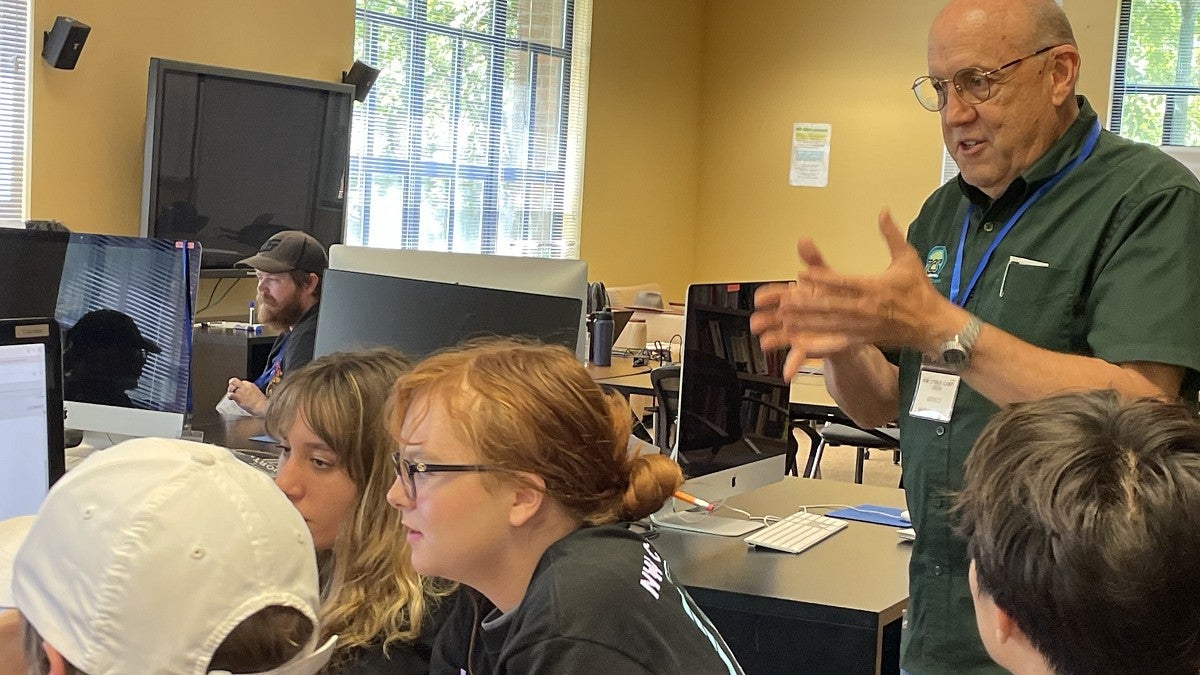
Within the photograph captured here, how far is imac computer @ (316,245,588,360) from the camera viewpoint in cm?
231

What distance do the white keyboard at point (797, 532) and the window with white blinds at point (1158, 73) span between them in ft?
19.0

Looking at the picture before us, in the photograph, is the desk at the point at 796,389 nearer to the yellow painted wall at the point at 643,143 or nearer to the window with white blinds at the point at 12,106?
the window with white blinds at the point at 12,106

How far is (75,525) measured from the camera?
1.08 metres

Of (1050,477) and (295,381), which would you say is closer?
(1050,477)

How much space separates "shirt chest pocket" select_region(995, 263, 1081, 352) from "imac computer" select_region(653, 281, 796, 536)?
0.90 meters

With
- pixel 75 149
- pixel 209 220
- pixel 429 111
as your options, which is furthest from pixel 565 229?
pixel 75 149

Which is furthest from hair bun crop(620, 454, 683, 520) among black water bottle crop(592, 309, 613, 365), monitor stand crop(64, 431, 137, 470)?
black water bottle crop(592, 309, 613, 365)

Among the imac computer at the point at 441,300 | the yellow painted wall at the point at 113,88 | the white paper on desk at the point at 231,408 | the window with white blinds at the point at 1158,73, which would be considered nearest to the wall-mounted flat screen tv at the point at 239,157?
the yellow painted wall at the point at 113,88

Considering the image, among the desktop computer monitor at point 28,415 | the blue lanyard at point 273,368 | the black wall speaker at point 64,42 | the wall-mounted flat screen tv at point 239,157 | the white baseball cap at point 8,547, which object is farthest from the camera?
the wall-mounted flat screen tv at point 239,157

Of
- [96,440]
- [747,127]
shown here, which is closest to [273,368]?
[96,440]

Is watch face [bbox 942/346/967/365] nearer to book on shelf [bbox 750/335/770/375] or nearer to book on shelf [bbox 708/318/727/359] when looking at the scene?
book on shelf [bbox 708/318/727/359]

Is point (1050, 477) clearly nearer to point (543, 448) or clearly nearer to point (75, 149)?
point (543, 448)

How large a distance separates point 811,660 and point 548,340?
2.50ft

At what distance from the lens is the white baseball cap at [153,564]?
1.04 metres
